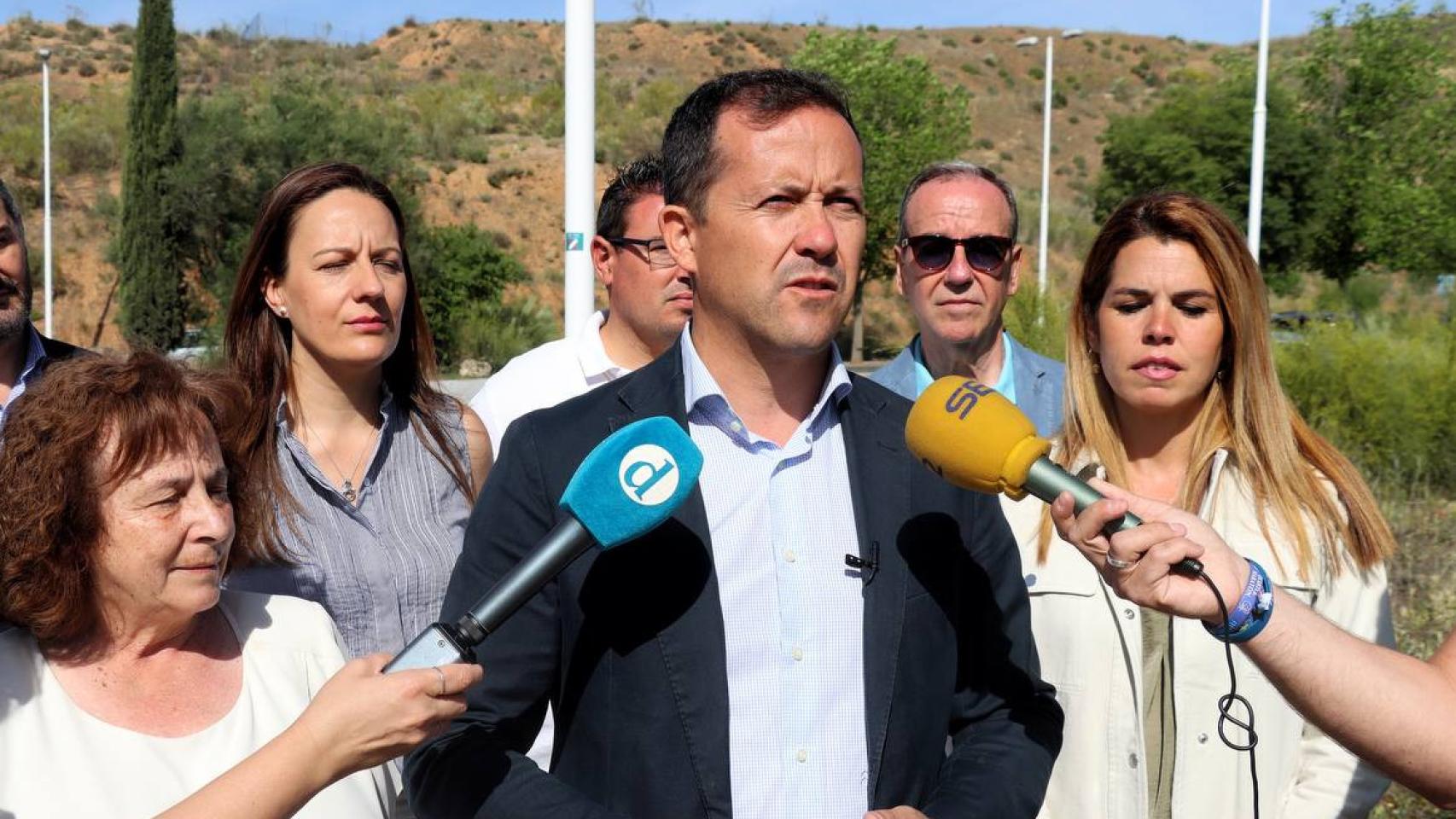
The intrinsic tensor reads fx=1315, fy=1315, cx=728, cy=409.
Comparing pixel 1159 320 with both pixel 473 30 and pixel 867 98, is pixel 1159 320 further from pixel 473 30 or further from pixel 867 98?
pixel 473 30

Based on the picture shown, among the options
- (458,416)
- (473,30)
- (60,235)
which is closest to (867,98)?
(60,235)

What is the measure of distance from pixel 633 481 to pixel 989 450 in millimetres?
580

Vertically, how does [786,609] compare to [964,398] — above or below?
below

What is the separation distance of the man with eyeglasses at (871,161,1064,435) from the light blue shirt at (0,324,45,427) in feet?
9.21

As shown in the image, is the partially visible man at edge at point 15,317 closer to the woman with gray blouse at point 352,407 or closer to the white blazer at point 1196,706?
the woman with gray blouse at point 352,407

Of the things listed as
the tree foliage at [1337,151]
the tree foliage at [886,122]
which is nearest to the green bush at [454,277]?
the tree foliage at [886,122]

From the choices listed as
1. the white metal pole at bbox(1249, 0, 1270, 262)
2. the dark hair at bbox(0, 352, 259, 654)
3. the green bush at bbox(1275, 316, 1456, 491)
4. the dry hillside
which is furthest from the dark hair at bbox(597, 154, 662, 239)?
the dry hillside

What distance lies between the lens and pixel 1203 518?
312cm

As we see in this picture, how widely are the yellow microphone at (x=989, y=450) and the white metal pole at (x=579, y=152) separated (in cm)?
500

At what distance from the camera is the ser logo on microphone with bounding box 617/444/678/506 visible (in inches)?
79.4

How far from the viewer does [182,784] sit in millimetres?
2469

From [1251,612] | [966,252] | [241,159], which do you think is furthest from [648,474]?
[241,159]

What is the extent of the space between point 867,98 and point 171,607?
107 ft

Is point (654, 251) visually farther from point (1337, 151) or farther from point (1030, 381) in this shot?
point (1337, 151)
